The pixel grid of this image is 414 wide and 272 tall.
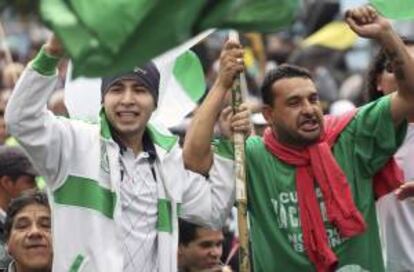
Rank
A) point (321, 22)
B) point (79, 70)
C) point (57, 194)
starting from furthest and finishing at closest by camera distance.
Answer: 1. point (321, 22)
2. point (57, 194)
3. point (79, 70)

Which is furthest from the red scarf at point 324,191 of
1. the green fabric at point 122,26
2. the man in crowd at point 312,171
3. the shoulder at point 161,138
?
the green fabric at point 122,26

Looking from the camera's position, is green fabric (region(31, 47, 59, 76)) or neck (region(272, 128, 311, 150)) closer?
green fabric (region(31, 47, 59, 76))

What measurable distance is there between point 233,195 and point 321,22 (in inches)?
358

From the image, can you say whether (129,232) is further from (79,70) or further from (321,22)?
(321,22)

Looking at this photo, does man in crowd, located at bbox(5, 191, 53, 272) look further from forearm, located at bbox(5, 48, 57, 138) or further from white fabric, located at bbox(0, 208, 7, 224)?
forearm, located at bbox(5, 48, 57, 138)

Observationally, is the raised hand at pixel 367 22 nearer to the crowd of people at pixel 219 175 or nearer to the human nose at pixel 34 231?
the crowd of people at pixel 219 175

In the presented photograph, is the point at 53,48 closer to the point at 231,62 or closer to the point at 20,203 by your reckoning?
the point at 231,62

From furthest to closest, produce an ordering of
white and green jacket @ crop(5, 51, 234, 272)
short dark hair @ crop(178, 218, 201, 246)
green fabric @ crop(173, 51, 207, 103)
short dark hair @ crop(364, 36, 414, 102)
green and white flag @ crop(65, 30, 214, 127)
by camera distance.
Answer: green fabric @ crop(173, 51, 207, 103), short dark hair @ crop(178, 218, 201, 246), short dark hair @ crop(364, 36, 414, 102), green and white flag @ crop(65, 30, 214, 127), white and green jacket @ crop(5, 51, 234, 272)

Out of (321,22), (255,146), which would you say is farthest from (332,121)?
(321,22)

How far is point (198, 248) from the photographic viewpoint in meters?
9.72

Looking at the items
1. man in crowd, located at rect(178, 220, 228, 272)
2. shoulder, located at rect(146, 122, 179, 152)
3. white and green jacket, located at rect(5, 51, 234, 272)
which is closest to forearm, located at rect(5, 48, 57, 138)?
white and green jacket, located at rect(5, 51, 234, 272)

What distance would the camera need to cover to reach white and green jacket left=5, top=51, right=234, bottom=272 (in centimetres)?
808

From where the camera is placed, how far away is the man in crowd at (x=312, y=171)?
869 centimetres

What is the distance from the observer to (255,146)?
8938 mm
